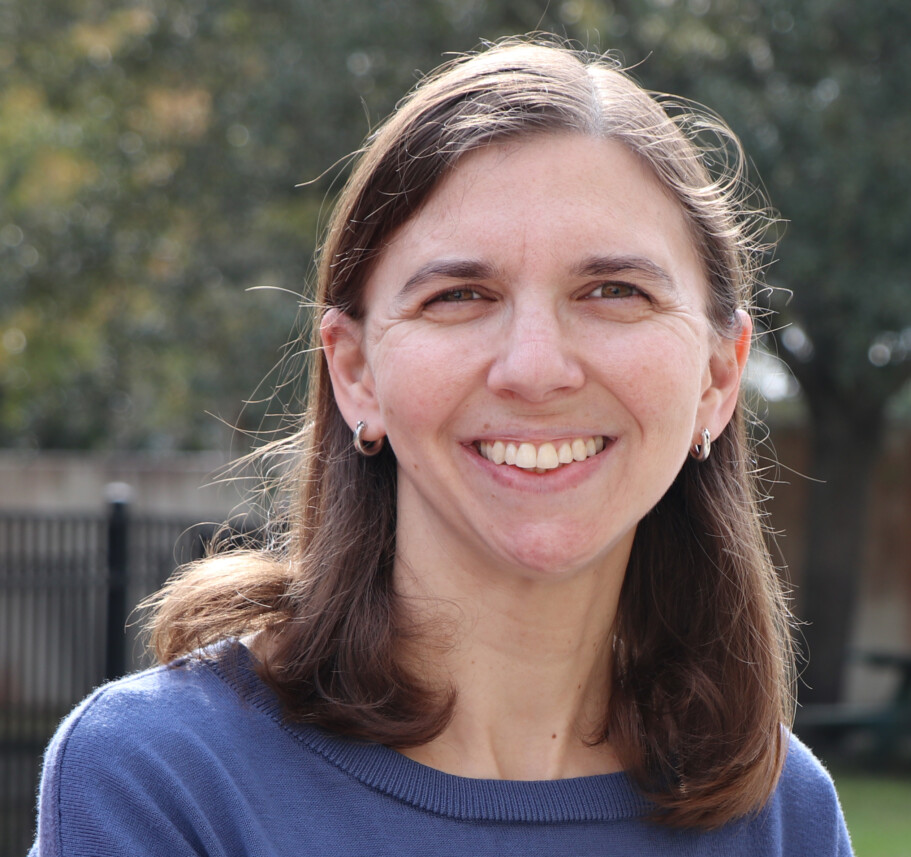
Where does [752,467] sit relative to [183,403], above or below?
above

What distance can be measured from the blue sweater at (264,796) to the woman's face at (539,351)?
0.37m

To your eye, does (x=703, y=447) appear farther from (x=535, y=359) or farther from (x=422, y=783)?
(x=422, y=783)

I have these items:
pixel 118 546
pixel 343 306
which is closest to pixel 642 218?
pixel 343 306

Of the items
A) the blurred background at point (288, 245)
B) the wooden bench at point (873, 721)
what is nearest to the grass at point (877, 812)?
the blurred background at point (288, 245)

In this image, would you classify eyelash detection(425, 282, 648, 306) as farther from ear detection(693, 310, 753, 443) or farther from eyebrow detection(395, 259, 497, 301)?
ear detection(693, 310, 753, 443)

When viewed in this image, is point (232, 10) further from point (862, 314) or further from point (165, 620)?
point (165, 620)

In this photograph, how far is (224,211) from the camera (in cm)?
1072

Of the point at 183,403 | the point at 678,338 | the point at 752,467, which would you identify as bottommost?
the point at 183,403

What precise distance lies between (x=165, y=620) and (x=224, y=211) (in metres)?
9.10

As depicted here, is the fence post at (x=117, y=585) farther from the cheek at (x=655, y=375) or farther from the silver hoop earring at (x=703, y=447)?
the cheek at (x=655, y=375)

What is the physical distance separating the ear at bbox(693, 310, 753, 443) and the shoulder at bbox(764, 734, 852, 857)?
0.61 m

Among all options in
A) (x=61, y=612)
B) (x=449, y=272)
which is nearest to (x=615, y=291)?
(x=449, y=272)

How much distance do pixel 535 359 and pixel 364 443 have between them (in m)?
0.39

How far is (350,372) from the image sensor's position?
6.50 ft
